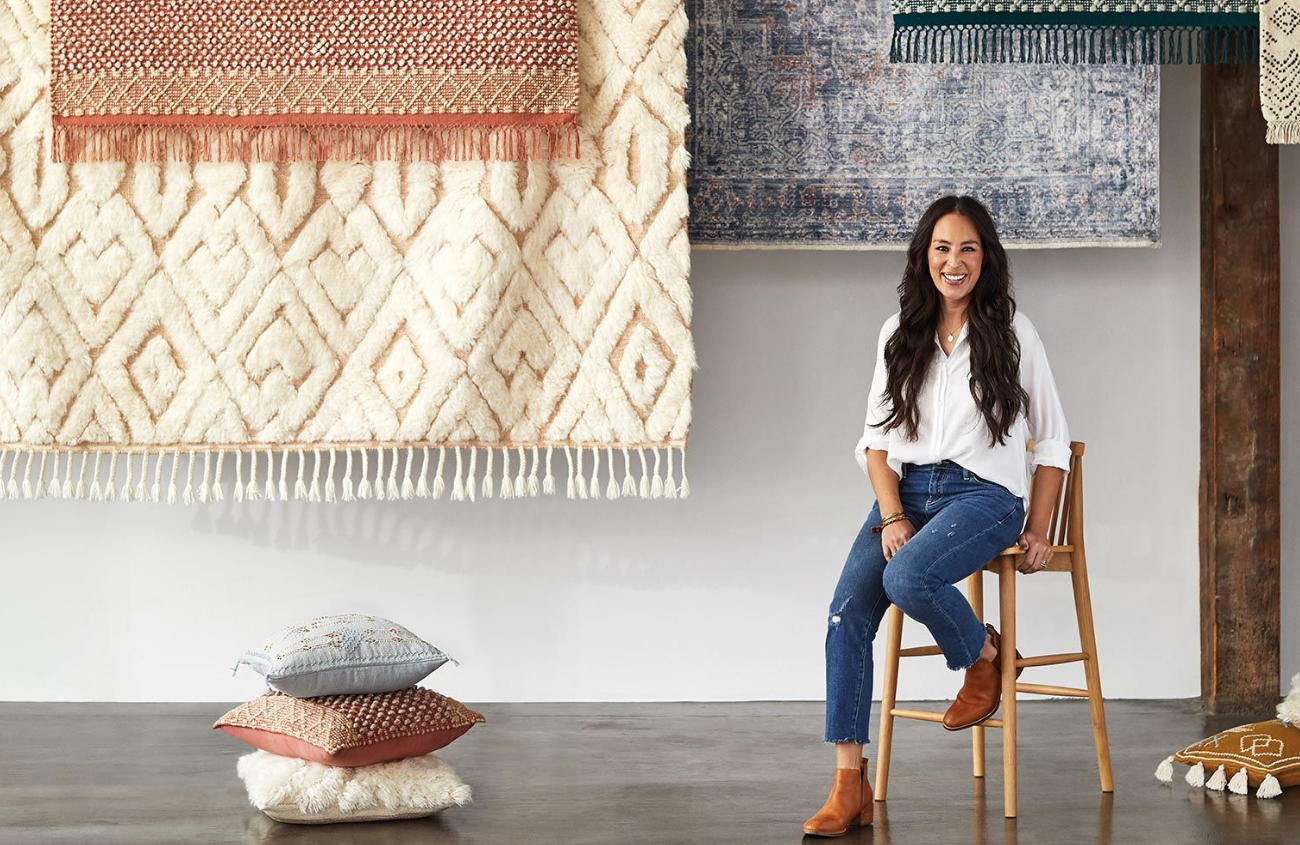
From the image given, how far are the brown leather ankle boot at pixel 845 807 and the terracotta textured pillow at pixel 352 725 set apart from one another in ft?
2.37

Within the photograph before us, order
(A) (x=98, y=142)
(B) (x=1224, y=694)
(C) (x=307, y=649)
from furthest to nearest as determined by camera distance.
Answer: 1. (B) (x=1224, y=694)
2. (A) (x=98, y=142)
3. (C) (x=307, y=649)

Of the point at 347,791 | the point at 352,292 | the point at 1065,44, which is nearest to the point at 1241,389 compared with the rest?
the point at 1065,44

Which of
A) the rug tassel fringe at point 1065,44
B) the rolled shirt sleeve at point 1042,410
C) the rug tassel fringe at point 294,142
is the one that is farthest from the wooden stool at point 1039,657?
the rug tassel fringe at point 294,142

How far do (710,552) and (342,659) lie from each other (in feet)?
3.72

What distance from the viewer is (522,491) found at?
2883 millimetres

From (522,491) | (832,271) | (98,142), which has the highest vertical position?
(98,142)

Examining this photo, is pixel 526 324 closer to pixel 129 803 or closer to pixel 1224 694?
pixel 129 803

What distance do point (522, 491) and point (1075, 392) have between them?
4.80 feet

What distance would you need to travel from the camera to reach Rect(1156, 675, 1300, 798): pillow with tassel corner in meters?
2.35

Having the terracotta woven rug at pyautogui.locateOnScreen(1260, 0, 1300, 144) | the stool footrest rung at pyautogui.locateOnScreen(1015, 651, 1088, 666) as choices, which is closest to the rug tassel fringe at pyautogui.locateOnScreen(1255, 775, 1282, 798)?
the stool footrest rung at pyautogui.locateOnScreen(1015, 651, 1088, 666)

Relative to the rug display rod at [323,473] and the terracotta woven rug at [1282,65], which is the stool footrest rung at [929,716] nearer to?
the rug display rod at [323,473]

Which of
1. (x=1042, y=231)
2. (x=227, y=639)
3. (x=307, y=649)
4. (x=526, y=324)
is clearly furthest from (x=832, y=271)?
(x=227, y=639)

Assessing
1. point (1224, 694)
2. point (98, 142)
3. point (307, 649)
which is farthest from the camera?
point (1224, 694)

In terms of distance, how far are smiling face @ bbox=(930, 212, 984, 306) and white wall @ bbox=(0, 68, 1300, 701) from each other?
0.82 metres
